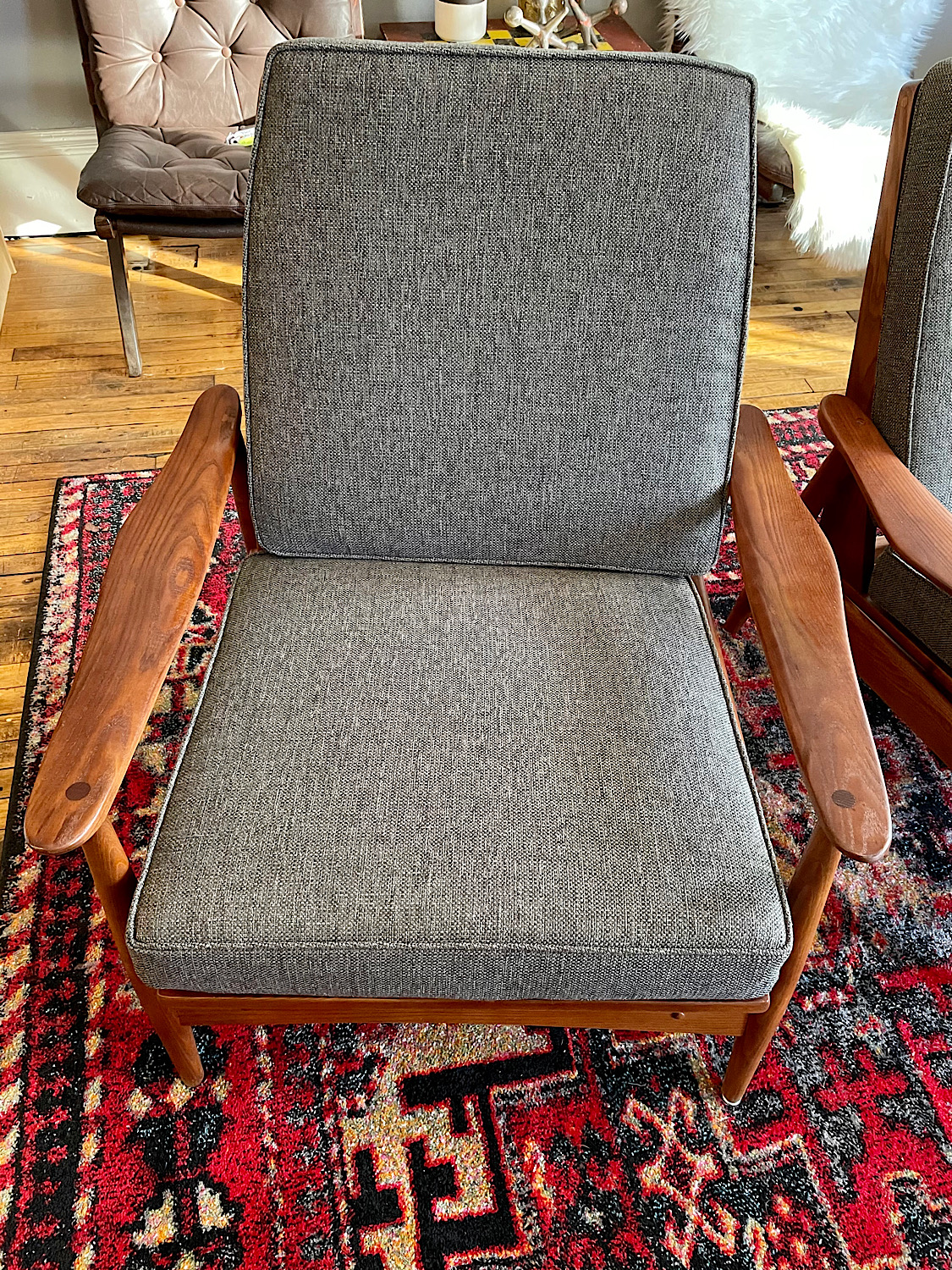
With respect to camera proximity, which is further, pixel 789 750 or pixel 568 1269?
pixel 789 750

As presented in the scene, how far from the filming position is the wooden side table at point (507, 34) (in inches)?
97.2

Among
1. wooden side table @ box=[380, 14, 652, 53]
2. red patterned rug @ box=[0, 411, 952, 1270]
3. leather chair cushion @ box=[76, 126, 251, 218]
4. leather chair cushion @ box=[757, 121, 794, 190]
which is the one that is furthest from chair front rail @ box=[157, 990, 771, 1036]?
wooden side table @ box=[380, 14, 652, 53]

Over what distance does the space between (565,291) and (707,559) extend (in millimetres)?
376

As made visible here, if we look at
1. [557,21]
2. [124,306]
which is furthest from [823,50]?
[124,306]

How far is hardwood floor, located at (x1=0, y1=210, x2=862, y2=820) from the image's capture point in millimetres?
1972

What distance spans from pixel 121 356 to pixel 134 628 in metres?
1.58

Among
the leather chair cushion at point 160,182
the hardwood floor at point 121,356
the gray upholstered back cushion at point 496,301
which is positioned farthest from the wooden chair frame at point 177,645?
the leather chair cushion at point 160,182

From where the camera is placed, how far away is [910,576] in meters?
1.35

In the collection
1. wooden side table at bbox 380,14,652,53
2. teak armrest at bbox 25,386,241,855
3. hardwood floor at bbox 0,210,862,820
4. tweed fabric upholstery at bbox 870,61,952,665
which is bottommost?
hardwood floor at bbox 0,210,862,820

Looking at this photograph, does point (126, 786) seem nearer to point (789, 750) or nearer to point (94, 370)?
point (789, 750)


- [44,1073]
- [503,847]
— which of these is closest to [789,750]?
[503,847]

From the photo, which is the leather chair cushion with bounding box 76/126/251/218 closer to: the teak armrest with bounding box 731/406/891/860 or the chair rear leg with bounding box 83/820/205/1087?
the teak armrest with bounding box 731/406/891/860

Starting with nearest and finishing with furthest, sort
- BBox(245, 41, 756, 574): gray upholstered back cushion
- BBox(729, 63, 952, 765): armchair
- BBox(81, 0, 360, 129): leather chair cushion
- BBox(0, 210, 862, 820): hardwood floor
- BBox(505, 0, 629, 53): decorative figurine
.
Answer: BBox(245, 41, 756, 574): gray upholstered back cushion
BBox(729, 63, 952, 765): armchair
BBox(0, 210, 862, 820): hardwood floor
BBox(81, 0, 360, 129): leather chair cushion
BBox(505, 0, 629, 53): decorative figurine

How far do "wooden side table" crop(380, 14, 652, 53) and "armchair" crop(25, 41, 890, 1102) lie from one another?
1.59 metres
